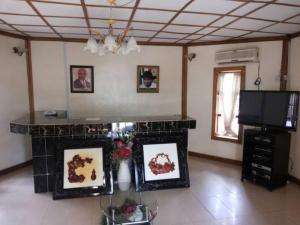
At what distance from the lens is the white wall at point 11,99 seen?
4.02 metres

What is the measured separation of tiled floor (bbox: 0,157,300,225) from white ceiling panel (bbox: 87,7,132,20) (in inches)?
93.1

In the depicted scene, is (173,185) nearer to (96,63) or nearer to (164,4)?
(164,4)

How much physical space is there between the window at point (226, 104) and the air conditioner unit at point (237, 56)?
0.60 ft

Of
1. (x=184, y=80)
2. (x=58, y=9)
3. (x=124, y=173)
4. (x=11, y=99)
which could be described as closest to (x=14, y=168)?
(x=11, y=99)

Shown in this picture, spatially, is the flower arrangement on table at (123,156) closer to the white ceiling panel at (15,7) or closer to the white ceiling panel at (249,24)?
the white ceiling panel at (15,7)

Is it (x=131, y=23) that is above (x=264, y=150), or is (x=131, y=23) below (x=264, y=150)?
above

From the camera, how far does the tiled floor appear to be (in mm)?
2689

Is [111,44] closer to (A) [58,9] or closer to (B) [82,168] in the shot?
(A) [58,9]

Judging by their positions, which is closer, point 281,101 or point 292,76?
point 281,101

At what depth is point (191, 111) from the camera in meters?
5.15

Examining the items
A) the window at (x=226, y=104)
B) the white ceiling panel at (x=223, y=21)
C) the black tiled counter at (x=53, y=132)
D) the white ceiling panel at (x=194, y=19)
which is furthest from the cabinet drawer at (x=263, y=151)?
the white ceiling panel at (x=194, y=19)

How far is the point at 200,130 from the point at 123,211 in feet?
10.6

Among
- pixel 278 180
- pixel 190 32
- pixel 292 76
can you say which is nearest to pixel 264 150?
pixel 278 180

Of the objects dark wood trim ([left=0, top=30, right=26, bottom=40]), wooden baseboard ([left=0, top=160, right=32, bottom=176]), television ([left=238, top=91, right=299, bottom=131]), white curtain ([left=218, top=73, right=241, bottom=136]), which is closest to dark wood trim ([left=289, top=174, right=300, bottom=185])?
television ([left=238, top=91, right=299, bottom=131])
